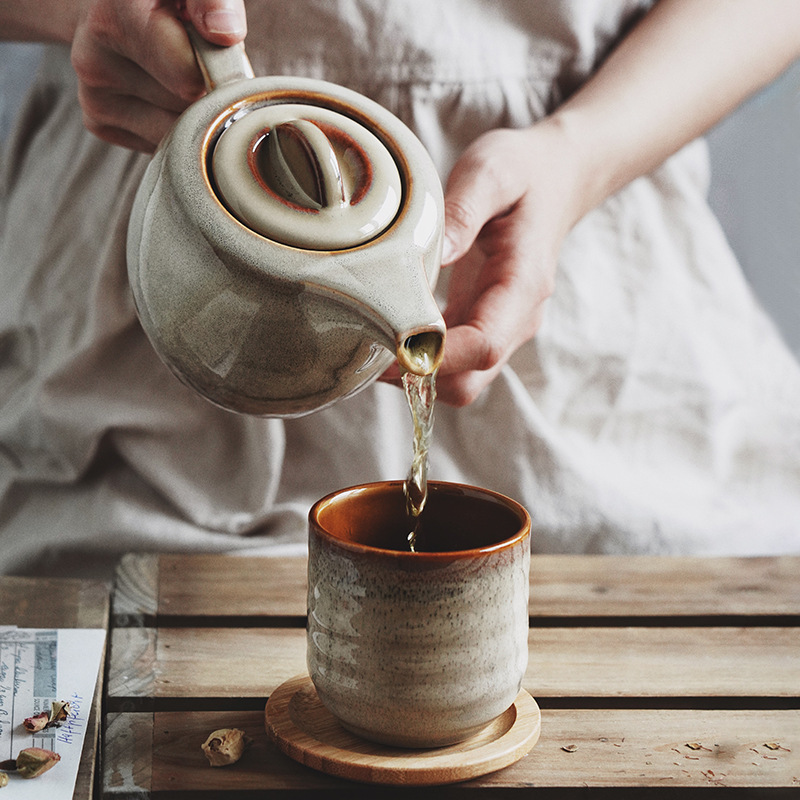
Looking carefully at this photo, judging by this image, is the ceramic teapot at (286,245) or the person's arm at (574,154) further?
the person's arm at (574,154)

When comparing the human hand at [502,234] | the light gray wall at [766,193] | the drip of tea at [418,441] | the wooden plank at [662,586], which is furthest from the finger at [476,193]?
the light gray wall at [766,193]

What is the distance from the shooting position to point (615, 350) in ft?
2.85

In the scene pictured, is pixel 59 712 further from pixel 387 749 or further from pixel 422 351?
pixel 422 351

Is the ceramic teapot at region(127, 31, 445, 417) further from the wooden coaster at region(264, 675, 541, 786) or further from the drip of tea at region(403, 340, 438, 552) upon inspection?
the wooden coaster at region(264, 675, 541, 786)

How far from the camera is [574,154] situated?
78 cm

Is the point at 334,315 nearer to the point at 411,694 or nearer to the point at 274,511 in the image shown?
the point at 411,694

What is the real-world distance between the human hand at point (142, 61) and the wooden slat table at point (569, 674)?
31 centimetres

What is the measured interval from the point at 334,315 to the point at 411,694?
0.59 feet

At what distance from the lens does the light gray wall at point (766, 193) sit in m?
1.26

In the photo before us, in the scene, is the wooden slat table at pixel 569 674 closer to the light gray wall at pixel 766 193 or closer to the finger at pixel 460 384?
the finger at pixel 460 384

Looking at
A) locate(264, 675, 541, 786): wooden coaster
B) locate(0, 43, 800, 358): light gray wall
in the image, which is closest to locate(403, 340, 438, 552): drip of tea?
locate(264, 675, 541, 786): wooden coaster

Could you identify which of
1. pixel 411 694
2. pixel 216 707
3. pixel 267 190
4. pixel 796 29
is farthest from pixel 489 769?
pixel 796 29

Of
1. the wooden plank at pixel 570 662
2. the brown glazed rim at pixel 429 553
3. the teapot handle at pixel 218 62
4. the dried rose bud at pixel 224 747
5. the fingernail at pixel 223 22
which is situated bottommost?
the wooden plank at pixel 570 662

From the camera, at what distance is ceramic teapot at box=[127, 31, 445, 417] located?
1.40 ft
